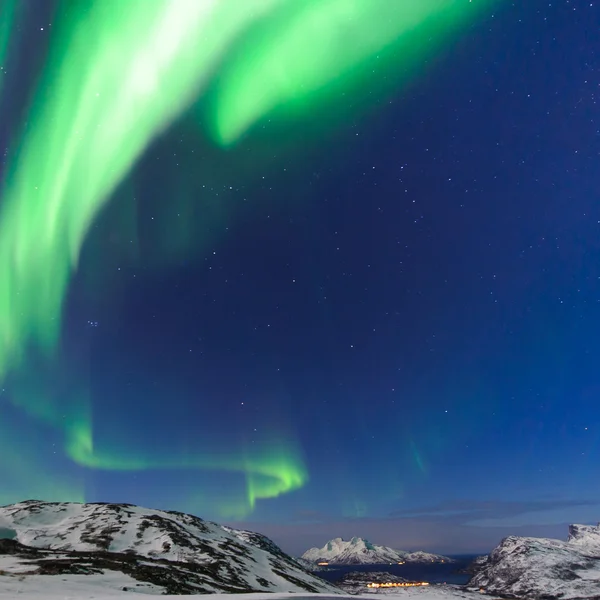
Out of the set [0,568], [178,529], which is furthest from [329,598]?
[178,529]

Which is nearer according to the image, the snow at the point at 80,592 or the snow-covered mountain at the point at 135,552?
the snow at the point at 80,592

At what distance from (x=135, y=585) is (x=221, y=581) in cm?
2604

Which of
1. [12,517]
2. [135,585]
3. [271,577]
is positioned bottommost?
[271,577]

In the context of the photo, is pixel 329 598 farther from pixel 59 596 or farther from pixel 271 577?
pixel 271 577

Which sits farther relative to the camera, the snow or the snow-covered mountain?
the snow-covered mountain

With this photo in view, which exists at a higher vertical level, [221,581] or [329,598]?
[329,598]

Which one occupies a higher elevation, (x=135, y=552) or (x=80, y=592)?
(x=80, y=592)

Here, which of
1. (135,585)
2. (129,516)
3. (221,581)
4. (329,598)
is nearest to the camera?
(329,598)

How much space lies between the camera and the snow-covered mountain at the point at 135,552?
5203 cm

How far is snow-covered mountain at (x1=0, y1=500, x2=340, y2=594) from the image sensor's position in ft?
171

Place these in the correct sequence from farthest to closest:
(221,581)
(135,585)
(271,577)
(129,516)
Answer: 1. (129,516)
2. (271,577)
3. (221,581)
4. (135,585)

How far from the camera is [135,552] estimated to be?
83.9m

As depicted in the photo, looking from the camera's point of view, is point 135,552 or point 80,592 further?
point 135,552

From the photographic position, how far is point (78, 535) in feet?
303
